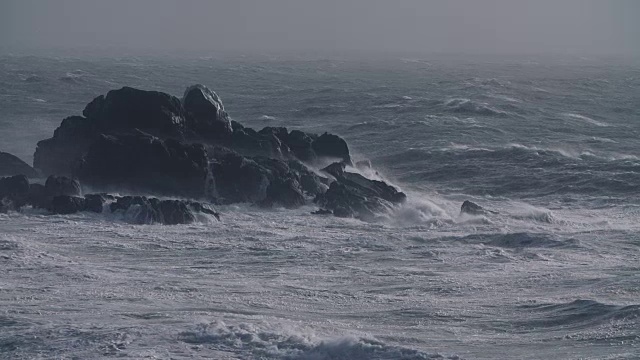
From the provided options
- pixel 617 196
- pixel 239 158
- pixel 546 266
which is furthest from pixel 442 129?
pixel 546 266

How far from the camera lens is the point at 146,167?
2661 cm

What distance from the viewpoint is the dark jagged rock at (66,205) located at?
78.1 ft

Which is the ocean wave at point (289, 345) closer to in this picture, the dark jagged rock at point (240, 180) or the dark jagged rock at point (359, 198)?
the dark jagged rock at point (359, 198)

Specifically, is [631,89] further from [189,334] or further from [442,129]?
[189,334]

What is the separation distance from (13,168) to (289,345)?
1685 centimetres

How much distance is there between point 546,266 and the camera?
1991 cm

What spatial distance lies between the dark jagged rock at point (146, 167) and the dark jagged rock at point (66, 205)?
191 cm

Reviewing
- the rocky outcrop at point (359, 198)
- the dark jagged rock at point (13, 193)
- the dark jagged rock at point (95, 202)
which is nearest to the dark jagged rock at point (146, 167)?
the dark jagged rock at point (95, 202)

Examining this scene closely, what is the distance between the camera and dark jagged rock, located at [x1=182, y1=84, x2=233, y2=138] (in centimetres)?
2961

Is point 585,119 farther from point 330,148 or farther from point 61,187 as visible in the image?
point 61,187

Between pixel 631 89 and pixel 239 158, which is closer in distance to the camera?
pixel 239 158

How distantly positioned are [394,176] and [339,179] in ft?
16.0

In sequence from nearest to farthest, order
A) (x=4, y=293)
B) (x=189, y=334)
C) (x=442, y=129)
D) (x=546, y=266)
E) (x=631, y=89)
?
(x=189, y=334) < (x=4, y=293) < (x=546, y=266) < (x=442, y=129) < (x=631, y=89)

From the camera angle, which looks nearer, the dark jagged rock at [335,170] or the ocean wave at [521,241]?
the ocean wave at [521,241]
